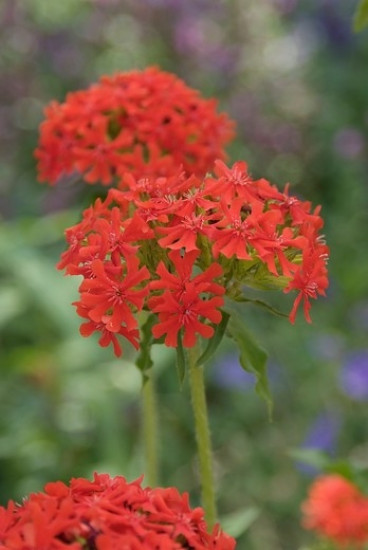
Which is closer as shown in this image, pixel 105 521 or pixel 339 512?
pixel 105 521

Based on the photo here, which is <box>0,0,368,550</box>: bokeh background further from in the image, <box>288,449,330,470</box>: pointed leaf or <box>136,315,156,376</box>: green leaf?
<box>136,315,156,376</box>: green leaf

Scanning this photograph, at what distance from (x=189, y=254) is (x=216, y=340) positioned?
14 cm

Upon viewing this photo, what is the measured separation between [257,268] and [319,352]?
2.03 metres

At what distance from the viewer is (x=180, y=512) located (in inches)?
44.9

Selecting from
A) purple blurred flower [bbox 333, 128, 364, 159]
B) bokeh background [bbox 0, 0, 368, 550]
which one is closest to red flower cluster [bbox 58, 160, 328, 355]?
bokeh background [bbox 0, 0, 368, 550]

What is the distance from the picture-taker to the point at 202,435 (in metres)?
1.45

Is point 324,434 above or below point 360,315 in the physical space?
below

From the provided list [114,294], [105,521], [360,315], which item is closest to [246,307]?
[360,315]

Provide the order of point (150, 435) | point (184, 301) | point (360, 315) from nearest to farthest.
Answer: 1. point (184, 301)
2. point (150, 435)
3. point (360, 315)

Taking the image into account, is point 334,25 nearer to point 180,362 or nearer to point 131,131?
point 131,131

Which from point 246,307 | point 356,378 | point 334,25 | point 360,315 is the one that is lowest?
point 356,378

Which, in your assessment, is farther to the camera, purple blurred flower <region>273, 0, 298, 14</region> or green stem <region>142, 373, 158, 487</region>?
purple blurred flower <region>273, 0, 298, 14</region>

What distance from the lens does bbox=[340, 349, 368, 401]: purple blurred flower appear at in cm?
303

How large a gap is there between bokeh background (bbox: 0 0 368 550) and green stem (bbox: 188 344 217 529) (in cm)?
28
